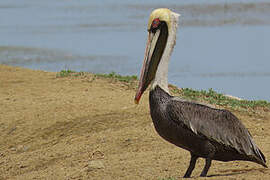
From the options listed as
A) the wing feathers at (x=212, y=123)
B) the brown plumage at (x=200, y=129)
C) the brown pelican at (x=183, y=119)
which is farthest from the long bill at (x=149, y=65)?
the wing feathers at (x=212, y=123)

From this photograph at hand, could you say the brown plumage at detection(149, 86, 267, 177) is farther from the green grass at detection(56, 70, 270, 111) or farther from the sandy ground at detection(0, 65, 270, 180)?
the green grass at detection(56, 70, 270, 111)

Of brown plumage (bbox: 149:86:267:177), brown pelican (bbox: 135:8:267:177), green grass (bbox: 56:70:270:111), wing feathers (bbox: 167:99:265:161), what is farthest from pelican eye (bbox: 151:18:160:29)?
green grass (bbox: 56:70:270:111)

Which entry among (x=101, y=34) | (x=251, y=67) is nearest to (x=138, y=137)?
(x=251, y=67)

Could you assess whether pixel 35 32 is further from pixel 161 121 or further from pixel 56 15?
pixel 161 121

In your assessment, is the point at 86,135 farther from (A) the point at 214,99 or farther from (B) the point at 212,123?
(B) the point at 212,123

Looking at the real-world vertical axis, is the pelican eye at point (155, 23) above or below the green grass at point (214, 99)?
above

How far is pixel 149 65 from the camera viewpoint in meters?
6.24

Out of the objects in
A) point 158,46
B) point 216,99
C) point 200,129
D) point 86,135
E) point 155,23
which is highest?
point 155,23

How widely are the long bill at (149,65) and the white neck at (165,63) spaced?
0.06 meters

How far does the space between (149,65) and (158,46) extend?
0.68ft

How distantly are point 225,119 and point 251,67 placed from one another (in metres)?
11.0

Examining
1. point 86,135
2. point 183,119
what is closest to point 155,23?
point 183,119

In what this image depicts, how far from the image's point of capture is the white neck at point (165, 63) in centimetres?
616

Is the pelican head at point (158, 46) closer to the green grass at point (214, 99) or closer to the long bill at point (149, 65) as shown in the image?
the long bill at point (149, 65)
